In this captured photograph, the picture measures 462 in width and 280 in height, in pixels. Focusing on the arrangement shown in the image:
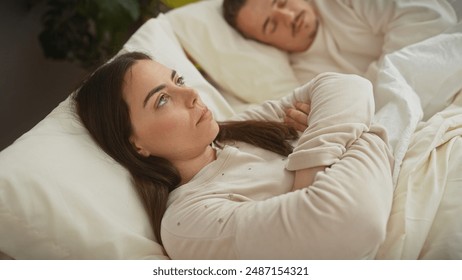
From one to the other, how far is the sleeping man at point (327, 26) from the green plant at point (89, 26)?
10.0 inches

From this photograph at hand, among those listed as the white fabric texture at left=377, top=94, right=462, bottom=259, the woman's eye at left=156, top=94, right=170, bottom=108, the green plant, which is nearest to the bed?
the white fabric texture at left=377, top=94, right=462, bottom=259

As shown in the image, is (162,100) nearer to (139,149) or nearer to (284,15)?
(139,149)

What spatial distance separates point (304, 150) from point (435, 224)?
7.9 inches

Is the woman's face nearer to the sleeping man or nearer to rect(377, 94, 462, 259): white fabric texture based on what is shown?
rect(377, 94, 462, 259): white fabric texture

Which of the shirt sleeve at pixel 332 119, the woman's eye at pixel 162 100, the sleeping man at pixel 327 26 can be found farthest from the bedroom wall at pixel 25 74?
the shirt sleeve at pixel 332 119

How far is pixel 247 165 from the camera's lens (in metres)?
0.70

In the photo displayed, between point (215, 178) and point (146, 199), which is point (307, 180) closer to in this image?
point (215, 178)

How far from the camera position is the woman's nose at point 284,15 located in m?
1.10

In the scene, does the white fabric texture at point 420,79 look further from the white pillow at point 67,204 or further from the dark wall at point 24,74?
the dark wall at point 24,74

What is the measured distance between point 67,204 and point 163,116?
0.60ft

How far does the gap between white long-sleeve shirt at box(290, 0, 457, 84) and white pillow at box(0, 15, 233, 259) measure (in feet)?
1.90

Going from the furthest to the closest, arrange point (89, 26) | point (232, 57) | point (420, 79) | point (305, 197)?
1. point (89, 26)
2. point (232, 57)
3. point (420, 79)
4. point (305, 197)

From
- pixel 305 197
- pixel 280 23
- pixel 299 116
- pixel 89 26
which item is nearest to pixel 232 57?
pixel 280 23
